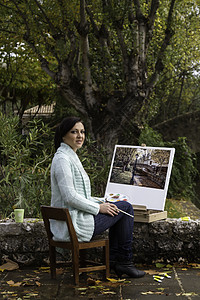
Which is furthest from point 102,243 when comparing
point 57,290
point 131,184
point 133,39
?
point 133,39

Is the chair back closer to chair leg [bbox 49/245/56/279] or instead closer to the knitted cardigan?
the knitted cardigan

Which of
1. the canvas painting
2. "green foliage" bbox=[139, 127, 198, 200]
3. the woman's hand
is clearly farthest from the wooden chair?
"green foliage" bbox=[139, 127, 198, 200]

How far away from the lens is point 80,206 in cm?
405

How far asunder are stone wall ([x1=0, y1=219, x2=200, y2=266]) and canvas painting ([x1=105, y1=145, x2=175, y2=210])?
1.09ft

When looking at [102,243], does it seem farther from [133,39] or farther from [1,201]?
[133,39]

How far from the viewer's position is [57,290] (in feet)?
13.3

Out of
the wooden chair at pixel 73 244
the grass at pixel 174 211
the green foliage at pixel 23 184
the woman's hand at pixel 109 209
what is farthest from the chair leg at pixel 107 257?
the grass at pixel 174 211

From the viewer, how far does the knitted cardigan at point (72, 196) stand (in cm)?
404

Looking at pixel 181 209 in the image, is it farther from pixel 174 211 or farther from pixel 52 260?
pixel 52 260

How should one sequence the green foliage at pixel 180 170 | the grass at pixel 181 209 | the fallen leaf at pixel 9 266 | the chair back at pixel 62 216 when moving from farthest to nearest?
the green foliage at pixel 180 170 → the grass at pixel 181 209 → the fallen leaf at pixel 9 266 → the chair back at pixel 62 216

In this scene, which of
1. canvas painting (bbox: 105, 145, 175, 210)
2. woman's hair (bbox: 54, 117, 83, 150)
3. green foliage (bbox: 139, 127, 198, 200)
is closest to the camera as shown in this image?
woman's hair (bbox: 54, 117, 83, 150)

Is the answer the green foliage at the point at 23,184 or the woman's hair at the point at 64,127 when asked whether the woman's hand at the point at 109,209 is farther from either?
the green foliage at the point at 23,184

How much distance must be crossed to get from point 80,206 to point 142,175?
1240 millimetres

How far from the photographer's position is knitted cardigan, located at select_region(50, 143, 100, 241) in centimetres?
404
